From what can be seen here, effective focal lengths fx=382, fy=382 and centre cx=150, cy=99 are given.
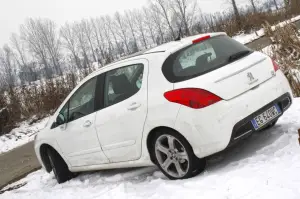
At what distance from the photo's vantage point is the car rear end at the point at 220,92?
12.9 ft

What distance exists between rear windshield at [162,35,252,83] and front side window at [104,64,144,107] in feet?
1.49

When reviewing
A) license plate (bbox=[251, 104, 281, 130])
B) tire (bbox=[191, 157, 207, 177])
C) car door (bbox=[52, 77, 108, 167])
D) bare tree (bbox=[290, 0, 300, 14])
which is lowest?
tire (bbox=[191, 157, 207, 177])

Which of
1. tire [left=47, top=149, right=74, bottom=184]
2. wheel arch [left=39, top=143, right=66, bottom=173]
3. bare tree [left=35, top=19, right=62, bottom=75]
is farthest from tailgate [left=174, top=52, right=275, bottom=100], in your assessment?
bare tree [left=35, top=19, right=62, bottom=75]

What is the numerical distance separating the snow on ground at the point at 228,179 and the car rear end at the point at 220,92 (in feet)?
1.06

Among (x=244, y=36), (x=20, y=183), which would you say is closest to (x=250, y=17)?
(x=244, y=36)

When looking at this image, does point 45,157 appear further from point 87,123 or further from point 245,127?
point 245,127

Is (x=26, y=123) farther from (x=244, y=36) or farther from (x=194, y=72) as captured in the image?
(x=244, y=36)

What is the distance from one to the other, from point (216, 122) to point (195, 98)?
33 cm

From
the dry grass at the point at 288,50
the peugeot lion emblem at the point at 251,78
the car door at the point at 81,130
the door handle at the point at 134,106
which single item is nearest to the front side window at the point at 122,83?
the door handle at the point at 134,106

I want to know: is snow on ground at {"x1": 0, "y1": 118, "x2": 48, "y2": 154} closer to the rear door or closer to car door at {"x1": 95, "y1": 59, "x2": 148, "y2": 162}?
car door at {"x1": 95, "y1": 59, "x2": 148, "y2": 162}

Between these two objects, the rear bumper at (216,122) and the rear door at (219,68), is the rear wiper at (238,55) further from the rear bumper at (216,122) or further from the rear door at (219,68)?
the rear bumper at (216,122)

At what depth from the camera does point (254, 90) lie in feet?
13.8

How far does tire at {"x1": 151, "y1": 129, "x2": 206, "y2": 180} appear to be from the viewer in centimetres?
418

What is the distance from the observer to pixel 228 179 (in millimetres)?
3730
